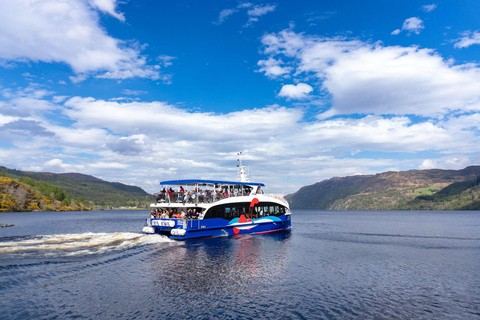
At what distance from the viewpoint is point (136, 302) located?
14914 mm

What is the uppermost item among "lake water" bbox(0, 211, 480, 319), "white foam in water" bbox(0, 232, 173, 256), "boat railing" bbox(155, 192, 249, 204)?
"boat railing" bbox(155, 192, 249, 204)

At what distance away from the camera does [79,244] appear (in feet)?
93.6

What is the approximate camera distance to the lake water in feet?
46.2

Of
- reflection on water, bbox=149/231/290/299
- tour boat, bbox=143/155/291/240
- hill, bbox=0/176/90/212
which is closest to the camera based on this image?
reflection on water, bbox=149/231/290/299

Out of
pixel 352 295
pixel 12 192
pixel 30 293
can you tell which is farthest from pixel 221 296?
pixel 12 192

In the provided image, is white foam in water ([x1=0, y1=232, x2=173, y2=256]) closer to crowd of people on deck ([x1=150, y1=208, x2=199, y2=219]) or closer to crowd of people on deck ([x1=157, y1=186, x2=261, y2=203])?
crowd of people on deck ([x1=150, y1=208, x2=199, y2=219])

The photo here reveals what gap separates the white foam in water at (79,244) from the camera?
1019 inches

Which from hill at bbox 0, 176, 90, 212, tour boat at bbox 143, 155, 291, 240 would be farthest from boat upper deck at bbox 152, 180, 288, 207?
hill at bbox 0, 176, 90, 212

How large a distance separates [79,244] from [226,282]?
1792cm

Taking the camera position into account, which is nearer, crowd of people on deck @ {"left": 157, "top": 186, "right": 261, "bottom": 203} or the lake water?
the lake water

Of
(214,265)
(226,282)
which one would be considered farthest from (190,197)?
(226,282)

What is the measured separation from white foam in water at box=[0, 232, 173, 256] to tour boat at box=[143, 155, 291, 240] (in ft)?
7.32

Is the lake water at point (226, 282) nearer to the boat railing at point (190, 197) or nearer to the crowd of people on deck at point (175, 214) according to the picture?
the crowd of people on deck at point (175, 214)

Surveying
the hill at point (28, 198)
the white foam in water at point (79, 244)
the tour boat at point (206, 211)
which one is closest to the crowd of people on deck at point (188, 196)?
the tour boat at point (206, 211)
